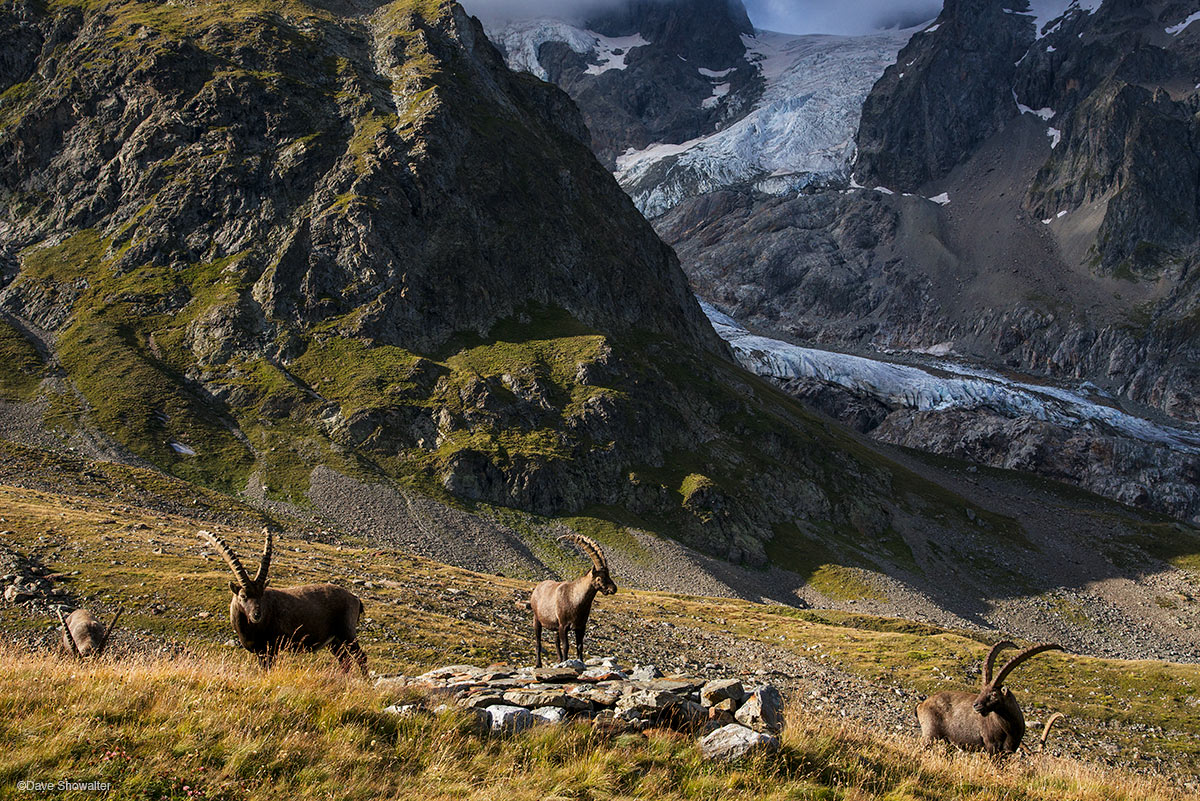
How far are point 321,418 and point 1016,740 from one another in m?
102

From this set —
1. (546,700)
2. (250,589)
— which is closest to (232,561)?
(250,589)

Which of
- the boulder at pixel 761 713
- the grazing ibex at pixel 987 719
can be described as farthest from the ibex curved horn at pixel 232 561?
→ the grazing ibex at pixel 987 719

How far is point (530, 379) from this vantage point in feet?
398

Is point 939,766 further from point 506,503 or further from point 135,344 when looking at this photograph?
point 135,344

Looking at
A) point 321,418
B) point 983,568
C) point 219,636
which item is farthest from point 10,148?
point 983,568

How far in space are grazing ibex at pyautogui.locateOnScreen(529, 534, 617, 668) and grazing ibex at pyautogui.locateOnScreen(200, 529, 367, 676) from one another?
25.3 feet

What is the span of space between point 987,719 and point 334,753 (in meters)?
16.0

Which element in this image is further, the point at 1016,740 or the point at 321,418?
the point at 321,418

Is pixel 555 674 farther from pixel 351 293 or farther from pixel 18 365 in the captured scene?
pixel 351 293

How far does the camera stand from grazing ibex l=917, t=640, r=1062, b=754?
1822 cm

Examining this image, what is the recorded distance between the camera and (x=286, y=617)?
16078 mm

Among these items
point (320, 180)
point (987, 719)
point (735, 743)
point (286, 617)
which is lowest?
point (987, 719)

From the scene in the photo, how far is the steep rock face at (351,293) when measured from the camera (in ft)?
348

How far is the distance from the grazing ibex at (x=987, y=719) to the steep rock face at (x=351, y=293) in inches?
3424
